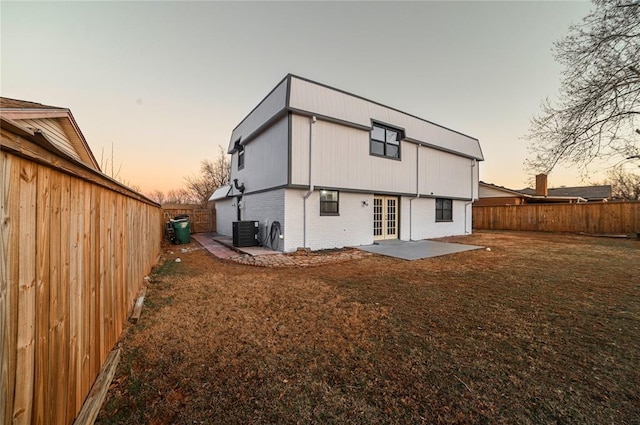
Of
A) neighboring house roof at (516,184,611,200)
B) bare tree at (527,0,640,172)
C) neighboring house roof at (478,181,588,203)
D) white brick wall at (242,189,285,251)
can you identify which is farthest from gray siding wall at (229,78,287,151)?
neighboring house roof at (516,184,611,200)

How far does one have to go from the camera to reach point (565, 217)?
615 inches

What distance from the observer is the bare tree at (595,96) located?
6.76 metres

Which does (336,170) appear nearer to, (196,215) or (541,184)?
(196,215)

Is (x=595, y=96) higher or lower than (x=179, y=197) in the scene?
higher

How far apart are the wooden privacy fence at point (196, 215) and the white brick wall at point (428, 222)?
12.4m

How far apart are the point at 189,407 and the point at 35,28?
8091 mm

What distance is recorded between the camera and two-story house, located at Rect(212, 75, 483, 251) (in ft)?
27.9

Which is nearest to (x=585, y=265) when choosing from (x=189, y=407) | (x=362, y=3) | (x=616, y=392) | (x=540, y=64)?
(x=616, y=392)

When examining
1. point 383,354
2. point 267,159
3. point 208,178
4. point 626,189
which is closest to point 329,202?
point 267,159

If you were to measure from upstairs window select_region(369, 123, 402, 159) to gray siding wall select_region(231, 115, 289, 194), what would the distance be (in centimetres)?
389

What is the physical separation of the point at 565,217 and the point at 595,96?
465 inches

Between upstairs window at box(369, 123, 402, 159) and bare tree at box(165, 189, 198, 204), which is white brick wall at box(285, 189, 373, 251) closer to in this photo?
upstairs window at box(369, 123, 402, 159)

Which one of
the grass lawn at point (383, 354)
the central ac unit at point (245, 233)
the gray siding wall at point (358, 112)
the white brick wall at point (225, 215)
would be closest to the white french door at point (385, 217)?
the gray siding wall at point (358, 112)

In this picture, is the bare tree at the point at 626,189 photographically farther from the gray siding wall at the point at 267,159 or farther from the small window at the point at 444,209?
the gray siding wall at the point at 267,159
